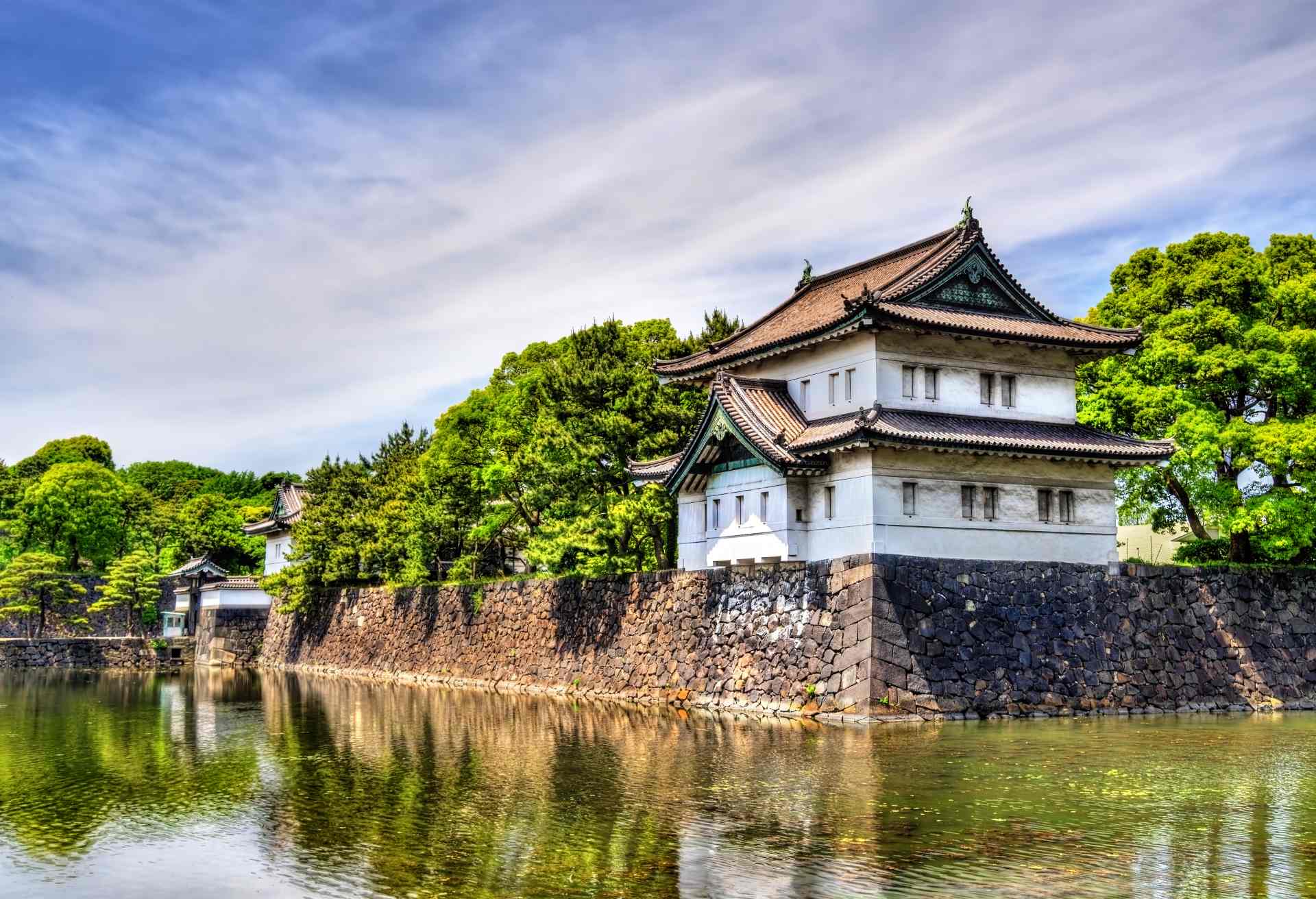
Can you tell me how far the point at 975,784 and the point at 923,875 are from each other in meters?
6.07

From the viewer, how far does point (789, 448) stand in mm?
30781

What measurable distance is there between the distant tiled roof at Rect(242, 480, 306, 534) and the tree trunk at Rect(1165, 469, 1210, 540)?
45.8 metres

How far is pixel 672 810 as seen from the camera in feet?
57.2

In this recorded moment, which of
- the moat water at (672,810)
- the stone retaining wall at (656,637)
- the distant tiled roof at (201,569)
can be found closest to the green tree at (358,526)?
the stone retaining wall at (656,637)

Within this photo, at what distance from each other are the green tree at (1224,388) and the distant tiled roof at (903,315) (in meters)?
3.51

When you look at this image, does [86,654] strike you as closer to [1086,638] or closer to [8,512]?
[8,512]

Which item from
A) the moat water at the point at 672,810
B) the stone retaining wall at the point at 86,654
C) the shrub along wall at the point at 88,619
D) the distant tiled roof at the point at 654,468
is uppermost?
the distant tiled roof at the point at 654,468

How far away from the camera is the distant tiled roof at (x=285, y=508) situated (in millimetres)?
69938

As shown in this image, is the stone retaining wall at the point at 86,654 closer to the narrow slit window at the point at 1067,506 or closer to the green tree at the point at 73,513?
the green tree at the point at 73,513

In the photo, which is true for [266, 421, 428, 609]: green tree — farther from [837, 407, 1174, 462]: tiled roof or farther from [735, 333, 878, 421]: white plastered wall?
[837, 407, 1174, 462]: tiled roof

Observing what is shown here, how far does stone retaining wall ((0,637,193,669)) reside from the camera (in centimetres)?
6731

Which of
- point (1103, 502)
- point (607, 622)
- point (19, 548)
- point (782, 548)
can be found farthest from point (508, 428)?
point (19, 548)

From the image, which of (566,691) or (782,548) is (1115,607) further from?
(566,691)

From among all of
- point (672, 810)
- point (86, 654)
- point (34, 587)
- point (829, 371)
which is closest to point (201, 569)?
point (86, 654)
